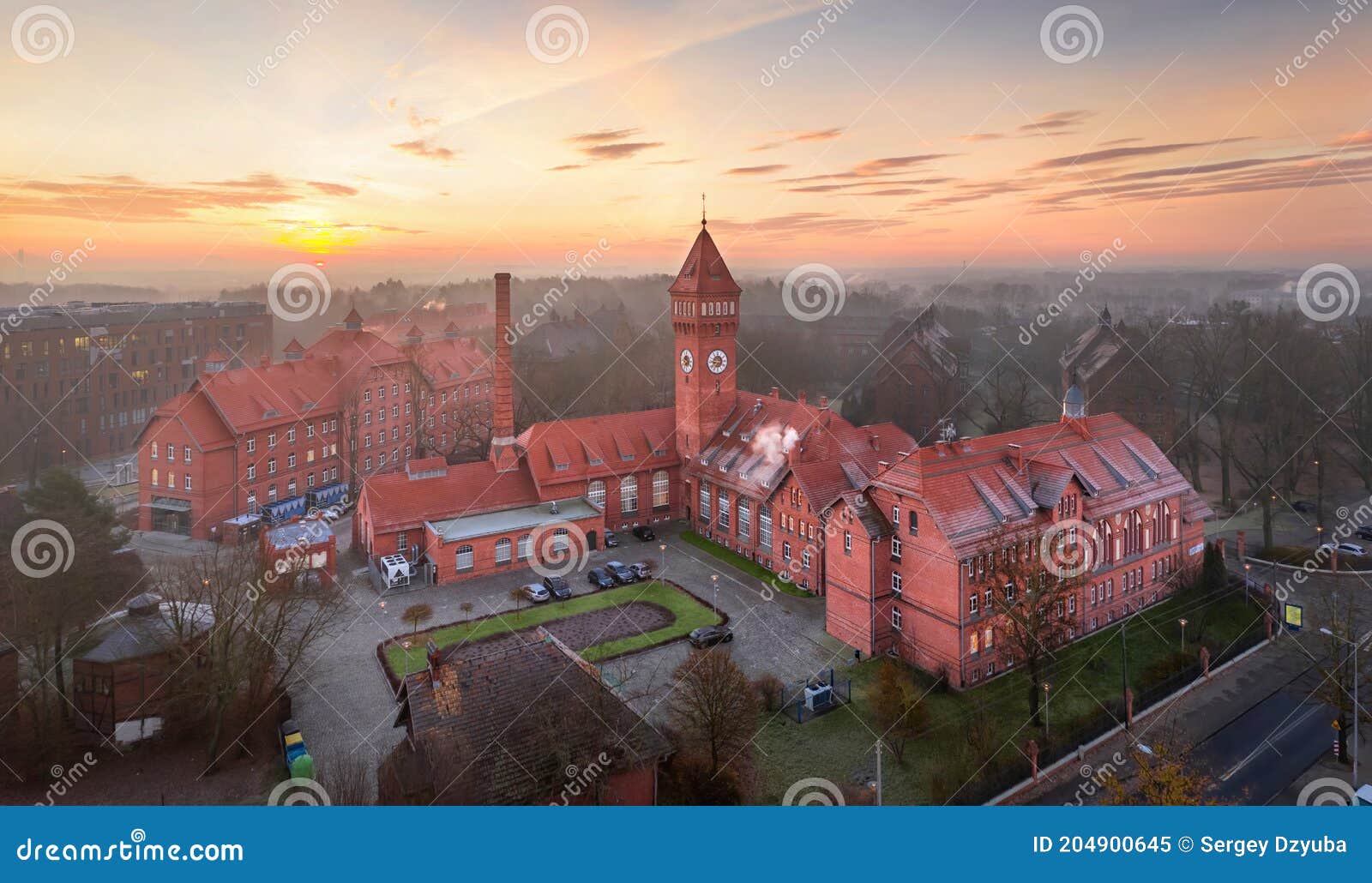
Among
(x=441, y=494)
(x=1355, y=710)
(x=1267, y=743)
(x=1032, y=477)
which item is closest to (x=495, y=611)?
(x=441, y=494)

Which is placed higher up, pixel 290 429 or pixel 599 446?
pixel 290 429

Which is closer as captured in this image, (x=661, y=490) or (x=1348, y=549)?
(x=1348, y=549)

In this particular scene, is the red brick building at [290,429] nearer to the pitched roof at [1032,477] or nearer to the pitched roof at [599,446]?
the pitched roof at [599,446]

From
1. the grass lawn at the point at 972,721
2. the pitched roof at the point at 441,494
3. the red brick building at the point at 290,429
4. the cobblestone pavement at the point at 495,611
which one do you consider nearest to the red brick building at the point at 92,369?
the red brick building at the point at 290,429

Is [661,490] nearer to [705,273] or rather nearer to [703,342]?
[703,342]

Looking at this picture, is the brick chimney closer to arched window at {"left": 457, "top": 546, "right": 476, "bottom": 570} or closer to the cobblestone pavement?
arched window at {"left": 457, "top": 546, "right": 476, "bottom": 570}

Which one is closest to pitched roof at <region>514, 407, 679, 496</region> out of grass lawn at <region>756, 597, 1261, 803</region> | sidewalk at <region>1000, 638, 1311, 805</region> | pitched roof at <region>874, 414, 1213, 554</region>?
pitched roof at <region>874, 414, 1213, 554</region>

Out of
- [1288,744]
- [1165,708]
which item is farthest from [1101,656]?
[1288,744]

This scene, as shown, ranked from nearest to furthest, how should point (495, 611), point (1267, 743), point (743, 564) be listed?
point (1267, 743)
point (495, 611)
point (743, 564)
